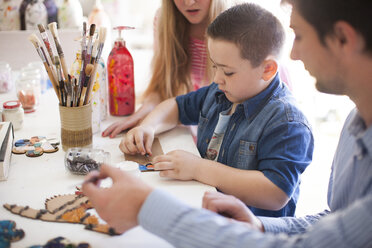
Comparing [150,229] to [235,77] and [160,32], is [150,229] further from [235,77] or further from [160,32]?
[160,32]

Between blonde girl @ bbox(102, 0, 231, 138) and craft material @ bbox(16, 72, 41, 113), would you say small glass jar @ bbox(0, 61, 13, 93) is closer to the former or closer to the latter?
craft material @ bbox(16, 72, 41, 113)

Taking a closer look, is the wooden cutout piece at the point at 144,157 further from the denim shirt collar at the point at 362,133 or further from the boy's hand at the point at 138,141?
the denim shirt collar at the point at 362,133

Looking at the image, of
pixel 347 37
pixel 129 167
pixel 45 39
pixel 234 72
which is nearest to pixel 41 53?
pixel 45 39

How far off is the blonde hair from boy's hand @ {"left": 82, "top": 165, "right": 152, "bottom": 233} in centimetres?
83

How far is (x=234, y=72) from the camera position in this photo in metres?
1.00

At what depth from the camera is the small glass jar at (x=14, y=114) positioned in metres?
1.14

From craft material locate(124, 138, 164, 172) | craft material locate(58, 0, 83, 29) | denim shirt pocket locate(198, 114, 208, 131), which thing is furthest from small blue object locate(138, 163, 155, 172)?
craft material locate(58, 0, 83, 29)

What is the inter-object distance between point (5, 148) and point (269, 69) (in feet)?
2.24

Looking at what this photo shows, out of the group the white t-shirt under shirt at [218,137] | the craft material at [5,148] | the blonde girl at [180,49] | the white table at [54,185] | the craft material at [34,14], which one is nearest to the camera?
the white table at [54,185]

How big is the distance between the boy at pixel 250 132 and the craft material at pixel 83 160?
109mm

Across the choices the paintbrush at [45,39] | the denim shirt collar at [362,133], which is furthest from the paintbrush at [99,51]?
the denim shirt collar at [362,133]

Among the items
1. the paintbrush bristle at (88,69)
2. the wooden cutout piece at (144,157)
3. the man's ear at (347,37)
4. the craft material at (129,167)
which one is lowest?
the wooden cutout piece at (144,157)

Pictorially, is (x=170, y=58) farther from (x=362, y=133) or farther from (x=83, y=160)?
(x=362, y=133)

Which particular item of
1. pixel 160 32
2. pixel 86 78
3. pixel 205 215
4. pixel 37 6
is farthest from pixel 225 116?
pixel 37 6
